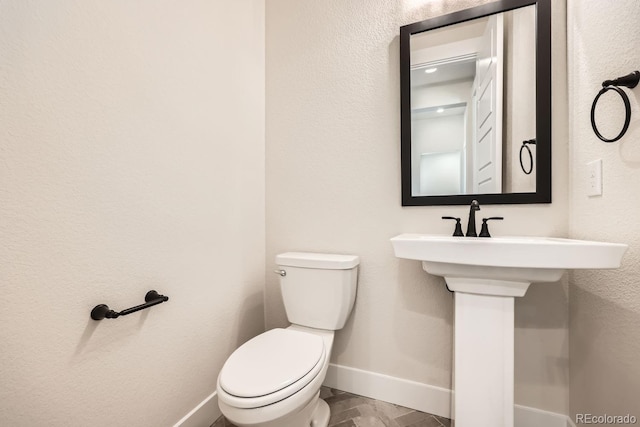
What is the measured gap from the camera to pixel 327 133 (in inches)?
61.6

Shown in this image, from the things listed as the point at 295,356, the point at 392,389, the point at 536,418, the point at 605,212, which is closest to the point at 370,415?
the point at 392,389

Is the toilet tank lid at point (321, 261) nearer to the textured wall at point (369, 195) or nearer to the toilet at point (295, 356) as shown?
the toilet at point (295, 356)

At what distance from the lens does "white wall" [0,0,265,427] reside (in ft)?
2.34

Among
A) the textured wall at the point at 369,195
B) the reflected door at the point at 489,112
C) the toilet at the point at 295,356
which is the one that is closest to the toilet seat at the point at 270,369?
the toilet at the point at 295,356

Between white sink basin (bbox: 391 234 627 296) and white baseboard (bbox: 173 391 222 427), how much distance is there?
3.74 feet

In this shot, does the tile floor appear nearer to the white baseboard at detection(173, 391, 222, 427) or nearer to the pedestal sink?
the white baseboard at detection(173, 391, 222, 427)

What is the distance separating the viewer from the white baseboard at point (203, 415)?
45.9 inches

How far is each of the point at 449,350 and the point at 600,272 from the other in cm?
69

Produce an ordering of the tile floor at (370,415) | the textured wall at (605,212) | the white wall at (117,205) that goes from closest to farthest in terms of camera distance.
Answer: the white wall at (117,205)
the textured wall at (605,212)
the tile floor at (370,415)

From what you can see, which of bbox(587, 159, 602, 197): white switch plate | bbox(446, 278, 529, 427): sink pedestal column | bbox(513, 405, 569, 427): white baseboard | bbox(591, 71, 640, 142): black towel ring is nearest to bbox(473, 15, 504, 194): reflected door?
bbox(587, 159, 602, 197): white switch plate

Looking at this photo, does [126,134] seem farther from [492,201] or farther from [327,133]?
[492,201]

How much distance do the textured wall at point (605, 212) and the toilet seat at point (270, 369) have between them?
3.28ft

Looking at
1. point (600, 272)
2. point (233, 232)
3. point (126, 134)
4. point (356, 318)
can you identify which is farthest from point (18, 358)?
point (600, 272)

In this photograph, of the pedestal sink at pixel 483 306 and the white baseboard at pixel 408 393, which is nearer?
the pedestal sink at pixel 483 306
